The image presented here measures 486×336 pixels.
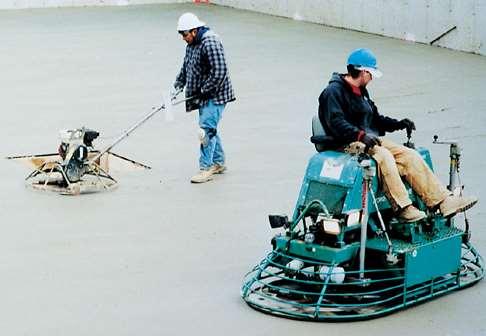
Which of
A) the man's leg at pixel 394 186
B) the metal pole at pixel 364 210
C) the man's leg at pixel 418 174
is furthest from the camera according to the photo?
the man's leg at pixel 418 174

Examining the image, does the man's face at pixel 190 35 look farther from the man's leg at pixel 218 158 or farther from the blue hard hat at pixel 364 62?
the blue hard hat at pixel 364 62

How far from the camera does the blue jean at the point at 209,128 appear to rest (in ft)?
39.3

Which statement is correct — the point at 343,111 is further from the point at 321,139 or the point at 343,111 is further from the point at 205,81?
the point at 205,81

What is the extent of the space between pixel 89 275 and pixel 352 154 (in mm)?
2431

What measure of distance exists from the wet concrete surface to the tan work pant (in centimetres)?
79

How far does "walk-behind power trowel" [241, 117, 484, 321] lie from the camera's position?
781cm

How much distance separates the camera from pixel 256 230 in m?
10.2

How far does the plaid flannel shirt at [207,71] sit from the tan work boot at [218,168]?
28.2 inches

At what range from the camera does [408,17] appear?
20.9 meters

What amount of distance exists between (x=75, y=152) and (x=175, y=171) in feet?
4.71

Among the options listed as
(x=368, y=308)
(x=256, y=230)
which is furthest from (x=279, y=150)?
(x=368, y=308)

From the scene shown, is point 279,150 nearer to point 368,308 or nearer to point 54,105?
point 54,105

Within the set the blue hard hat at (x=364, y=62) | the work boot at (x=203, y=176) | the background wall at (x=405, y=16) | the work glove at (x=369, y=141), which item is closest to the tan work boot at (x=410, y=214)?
the work glove at (x=369, y=141)

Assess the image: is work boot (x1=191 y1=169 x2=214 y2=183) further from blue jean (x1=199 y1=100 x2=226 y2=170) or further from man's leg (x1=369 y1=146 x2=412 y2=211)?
man's leg (x1=369 y1=146 x2=412 y2=211)
